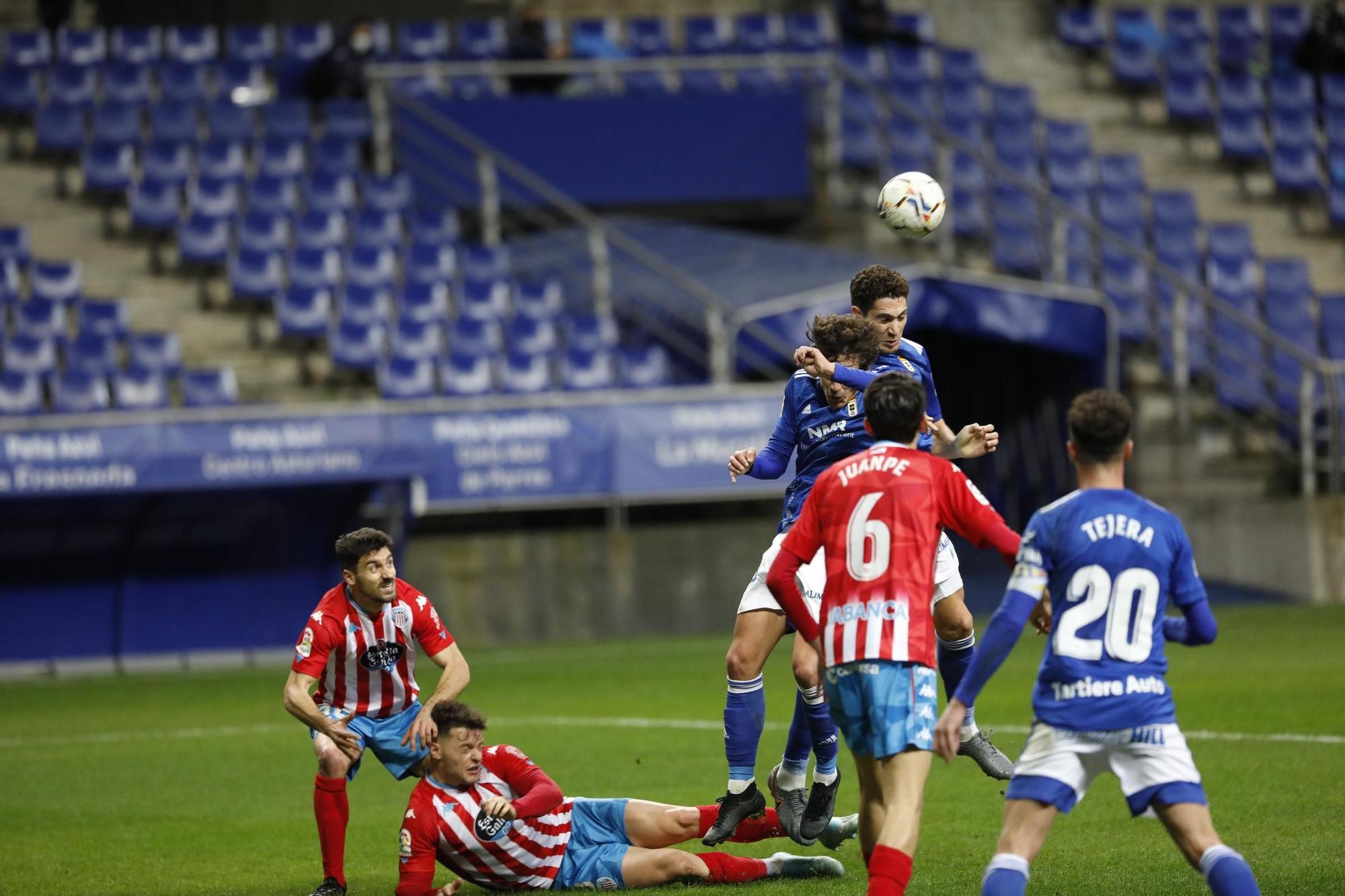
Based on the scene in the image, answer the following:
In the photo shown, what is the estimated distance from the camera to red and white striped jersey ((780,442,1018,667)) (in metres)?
5.87

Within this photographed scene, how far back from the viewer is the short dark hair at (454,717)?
23.3 feet

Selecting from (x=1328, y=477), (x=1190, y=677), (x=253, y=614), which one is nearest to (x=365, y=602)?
(x=1190, y=677)

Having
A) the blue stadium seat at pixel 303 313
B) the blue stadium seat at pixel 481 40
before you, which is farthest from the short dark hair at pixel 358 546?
the blue stadium seat at pixel 481 40

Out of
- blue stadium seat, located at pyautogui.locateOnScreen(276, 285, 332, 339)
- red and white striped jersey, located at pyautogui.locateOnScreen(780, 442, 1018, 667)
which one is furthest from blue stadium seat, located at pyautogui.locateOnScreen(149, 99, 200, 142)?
red and white striped jersey, located at pyautogui.locateOnScreen(780, 442, 1018, 667)

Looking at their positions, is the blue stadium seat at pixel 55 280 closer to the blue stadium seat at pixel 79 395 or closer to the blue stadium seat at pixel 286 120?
the blue stadium seat at pixel 79 395

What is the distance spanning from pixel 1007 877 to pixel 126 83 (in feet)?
70.0

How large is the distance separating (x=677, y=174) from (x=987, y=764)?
18.2 m

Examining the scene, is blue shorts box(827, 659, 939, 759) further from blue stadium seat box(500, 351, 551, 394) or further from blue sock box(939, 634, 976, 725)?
blue stadium seat box(500, 351, 551, 394)

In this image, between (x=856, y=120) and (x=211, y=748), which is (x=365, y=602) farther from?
(x=856, y=120)

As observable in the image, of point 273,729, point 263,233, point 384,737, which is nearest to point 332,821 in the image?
point 384,737

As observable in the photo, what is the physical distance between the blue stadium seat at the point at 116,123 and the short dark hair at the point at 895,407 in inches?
754

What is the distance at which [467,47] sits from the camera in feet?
85.5

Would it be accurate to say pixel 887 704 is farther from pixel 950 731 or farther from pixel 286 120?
pixel 286 120

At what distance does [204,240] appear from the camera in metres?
22.3
